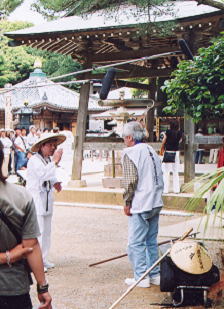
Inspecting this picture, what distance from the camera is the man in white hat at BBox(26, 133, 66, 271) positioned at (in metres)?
5.97

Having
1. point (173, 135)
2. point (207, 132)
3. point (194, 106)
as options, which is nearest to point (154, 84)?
point (207, 132)

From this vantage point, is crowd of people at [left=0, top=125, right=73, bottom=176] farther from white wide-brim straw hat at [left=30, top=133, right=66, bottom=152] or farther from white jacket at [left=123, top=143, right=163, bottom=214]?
white jacket at [left=123, top=143, right=163, bottom=214]

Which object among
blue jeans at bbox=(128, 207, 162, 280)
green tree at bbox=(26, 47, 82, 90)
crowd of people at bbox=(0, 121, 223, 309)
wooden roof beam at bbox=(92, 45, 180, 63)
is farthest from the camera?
green tree at bbox=(26, 47, 82, 90)

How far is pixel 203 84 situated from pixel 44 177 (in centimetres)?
207

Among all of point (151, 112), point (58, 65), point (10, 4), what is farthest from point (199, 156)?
point (58, 65)

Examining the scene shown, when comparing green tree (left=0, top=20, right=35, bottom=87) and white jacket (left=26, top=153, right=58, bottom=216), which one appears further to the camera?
green tree (left=0, top=20, right=35, bottom=87)

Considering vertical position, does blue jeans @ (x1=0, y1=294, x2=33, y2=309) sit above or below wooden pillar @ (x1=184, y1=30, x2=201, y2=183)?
below

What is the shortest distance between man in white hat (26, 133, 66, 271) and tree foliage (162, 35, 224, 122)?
1482 millimetres

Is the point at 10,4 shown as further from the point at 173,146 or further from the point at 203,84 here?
the point at 173,146

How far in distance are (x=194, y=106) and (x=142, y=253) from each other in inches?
71.0

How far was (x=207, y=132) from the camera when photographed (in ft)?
68.2

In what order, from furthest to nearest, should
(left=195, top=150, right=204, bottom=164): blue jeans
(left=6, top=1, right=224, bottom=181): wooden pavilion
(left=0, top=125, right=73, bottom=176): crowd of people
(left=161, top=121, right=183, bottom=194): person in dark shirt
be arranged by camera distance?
(left=195, top=150, right=204, bottom=164): blue jeans
(left=0, top=125, right=73, bottom=176): crowd of people
(left=161, top=121, right=183, bottom=194): person in dark shirt
(left=6, top=1, right=224, bottom=181): wooden pavilion

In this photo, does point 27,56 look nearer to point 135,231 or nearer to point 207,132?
point 207,132

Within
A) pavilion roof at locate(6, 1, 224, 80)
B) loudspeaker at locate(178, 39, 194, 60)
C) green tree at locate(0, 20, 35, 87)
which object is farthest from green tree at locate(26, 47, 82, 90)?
loudspeaker at locate(178, 39, 194, 60)
